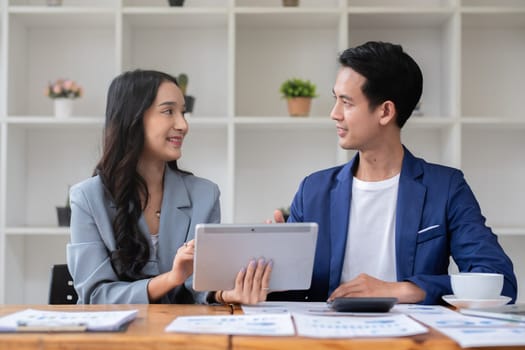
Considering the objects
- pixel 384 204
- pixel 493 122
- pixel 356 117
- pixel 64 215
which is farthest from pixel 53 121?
pixel 493 122

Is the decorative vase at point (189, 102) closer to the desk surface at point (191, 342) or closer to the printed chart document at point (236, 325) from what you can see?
the printed chart document at point (236, 325)

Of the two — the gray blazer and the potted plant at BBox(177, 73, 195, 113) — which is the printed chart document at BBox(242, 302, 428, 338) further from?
the potted plant at BBox(177, 73, 195, 113)

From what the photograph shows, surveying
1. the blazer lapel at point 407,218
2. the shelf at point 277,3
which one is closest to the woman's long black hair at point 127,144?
the blazer lapel at point 407,218

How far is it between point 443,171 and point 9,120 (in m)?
2.10

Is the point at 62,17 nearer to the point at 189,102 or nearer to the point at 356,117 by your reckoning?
the point at 189,102

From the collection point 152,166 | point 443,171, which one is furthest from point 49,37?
point 443,171

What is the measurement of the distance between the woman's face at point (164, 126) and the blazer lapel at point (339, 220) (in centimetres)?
52

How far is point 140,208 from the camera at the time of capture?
219cm

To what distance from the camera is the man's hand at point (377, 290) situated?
1773 millimetres

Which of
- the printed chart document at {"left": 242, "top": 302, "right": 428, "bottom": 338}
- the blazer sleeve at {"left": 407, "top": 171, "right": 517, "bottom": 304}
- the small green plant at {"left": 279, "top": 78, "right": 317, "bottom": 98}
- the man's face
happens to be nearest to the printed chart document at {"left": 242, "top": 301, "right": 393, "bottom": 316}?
the printed chart document at {"left": 242, "top": 302, "right": 428, "bottom": 338}

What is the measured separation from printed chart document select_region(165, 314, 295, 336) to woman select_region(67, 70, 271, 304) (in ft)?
1.25

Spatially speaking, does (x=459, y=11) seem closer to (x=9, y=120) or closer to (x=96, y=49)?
(x=96, y=49)

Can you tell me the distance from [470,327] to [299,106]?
216 centimetres

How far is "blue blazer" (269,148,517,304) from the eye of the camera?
6.63ft
